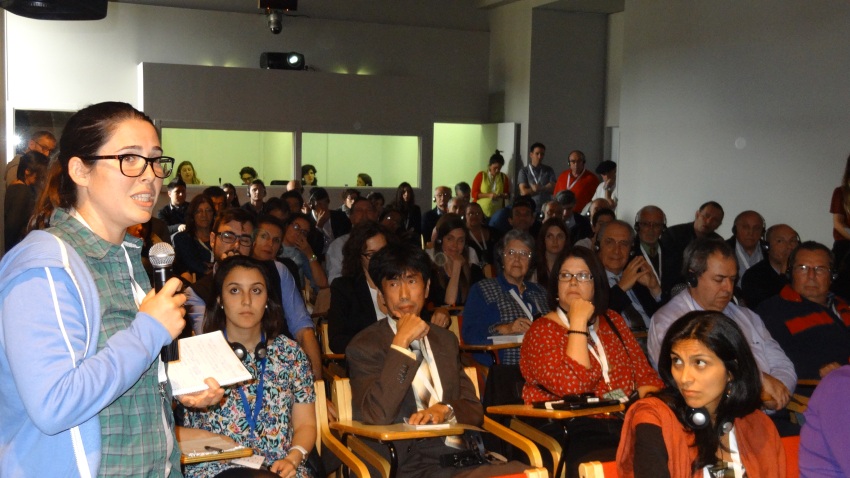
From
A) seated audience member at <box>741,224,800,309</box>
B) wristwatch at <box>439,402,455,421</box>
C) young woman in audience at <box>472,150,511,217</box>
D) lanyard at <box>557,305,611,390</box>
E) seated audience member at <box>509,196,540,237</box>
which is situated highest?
young woman in audience at <box>472,150,511,217</box>

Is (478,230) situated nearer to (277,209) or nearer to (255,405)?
Result: (277,209)

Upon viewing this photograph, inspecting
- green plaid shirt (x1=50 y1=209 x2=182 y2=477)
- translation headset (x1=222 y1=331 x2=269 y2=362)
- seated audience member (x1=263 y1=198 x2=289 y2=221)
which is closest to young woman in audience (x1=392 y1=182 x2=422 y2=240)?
seated audience member (x1=263 y1=198 x2=289 y2=221)

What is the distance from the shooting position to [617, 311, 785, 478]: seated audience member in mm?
2473

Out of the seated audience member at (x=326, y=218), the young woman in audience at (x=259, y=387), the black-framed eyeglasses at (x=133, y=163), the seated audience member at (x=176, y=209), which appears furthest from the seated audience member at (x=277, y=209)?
the black-framed eyeglasses at (x=133, y=163)

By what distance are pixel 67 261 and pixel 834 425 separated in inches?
71.4

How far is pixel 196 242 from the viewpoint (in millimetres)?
6406

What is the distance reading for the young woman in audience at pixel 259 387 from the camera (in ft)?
10.2

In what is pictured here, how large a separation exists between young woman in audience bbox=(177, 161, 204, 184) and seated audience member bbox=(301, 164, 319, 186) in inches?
64.1

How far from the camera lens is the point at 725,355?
2.60 m

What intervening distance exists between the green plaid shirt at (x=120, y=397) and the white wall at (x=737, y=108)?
24.1 feet

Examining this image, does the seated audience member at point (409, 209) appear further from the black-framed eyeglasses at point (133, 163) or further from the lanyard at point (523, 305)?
the black-framed eyeglasses at point (133, 163)

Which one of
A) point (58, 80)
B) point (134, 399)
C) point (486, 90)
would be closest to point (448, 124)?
point (486, 90)

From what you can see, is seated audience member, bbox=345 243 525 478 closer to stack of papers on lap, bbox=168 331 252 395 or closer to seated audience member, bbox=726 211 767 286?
stack of papers on lap, bbox=168 331 252 395

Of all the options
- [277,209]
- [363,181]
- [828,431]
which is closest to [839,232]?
[277,209]
